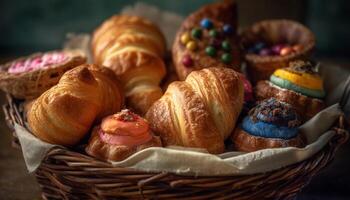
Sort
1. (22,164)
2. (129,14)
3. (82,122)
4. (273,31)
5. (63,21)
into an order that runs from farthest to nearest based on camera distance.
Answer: (63,21) < (129,14) < (273,31) < (22,164) < (82,122)

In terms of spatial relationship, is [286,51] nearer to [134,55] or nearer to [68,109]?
[134,55]

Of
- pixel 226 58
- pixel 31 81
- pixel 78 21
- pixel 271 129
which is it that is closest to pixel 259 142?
pixel 271 129

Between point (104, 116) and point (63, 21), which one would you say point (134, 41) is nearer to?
point (104, 116)

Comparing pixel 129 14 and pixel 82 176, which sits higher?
pixel 129 14

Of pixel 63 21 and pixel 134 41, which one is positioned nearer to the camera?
pixel 134 41

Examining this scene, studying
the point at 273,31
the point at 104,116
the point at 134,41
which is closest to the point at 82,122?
the point at 104,116
